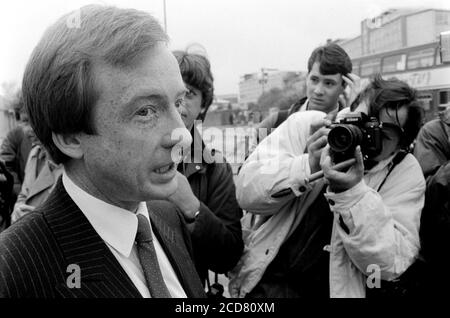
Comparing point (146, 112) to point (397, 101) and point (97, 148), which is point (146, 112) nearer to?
point (97, 148)

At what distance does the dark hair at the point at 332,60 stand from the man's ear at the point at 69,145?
1.54 m

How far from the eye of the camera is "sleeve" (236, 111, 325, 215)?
153 centimetres

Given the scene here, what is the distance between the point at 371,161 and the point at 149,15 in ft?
3.21

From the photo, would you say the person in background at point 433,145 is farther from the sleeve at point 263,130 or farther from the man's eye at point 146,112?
the man's eye at point 146,112

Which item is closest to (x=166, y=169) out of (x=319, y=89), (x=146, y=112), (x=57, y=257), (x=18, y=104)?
(x=146, y=112)

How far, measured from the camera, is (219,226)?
5.11 feet

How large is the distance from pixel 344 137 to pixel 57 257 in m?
0.97

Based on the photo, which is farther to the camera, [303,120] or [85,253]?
[303,120]

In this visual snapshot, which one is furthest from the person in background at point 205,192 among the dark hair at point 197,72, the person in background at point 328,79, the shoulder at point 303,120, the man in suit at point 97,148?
the man in suit at point 97,148

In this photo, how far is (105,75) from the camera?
0.85 metres

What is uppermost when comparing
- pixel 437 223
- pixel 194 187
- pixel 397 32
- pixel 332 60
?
pixel 397 32

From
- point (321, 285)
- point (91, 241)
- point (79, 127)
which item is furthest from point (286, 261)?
point (79, 127)

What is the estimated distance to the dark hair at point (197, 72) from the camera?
1.78m

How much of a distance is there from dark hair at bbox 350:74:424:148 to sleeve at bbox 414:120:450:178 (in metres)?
0.56
